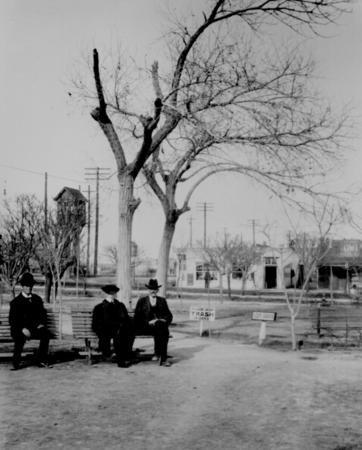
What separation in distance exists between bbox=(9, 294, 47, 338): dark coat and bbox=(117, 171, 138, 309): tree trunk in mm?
3456

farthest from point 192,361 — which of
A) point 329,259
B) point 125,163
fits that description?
point 329,259

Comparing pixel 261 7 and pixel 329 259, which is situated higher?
pixel 261 7

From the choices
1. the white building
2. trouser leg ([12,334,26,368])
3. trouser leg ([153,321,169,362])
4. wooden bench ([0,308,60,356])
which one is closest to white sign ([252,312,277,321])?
trouser leg ([153,321,169,362])

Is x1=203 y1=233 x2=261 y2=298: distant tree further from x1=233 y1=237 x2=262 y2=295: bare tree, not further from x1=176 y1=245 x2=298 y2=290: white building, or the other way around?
x1=176 y1=245 x2=298 y2=290: white building

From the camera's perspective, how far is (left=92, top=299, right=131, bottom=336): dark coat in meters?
10.1

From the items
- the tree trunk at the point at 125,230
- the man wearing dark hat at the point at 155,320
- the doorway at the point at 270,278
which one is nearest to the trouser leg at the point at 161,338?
the man wearing dark hat at the point at 155,320

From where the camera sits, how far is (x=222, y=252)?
48.2 metres

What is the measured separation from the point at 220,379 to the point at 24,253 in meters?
16.0

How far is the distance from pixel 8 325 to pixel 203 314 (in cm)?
526

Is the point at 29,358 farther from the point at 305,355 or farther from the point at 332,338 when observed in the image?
the point at 332,338

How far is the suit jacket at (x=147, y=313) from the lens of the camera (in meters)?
10.6

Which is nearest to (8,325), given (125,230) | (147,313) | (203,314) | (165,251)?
(147,313)

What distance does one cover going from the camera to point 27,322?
9719 mm

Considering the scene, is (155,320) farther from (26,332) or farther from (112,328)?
(26,332)
